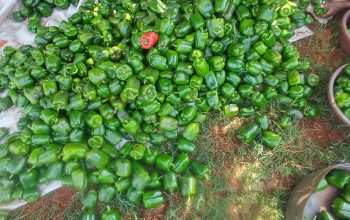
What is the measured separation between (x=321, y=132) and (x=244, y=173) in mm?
1100

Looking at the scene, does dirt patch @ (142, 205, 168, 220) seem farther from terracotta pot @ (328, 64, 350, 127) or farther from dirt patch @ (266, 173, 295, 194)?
terracotta pot @ (328, 64, 350, 127)

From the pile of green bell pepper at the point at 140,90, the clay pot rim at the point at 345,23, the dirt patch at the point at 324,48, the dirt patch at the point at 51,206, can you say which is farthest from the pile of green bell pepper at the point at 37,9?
the clay pot rim at the point at 345,23

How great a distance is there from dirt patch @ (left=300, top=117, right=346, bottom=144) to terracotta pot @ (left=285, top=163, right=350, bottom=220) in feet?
1.90

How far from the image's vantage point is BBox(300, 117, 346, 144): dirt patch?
4125mm

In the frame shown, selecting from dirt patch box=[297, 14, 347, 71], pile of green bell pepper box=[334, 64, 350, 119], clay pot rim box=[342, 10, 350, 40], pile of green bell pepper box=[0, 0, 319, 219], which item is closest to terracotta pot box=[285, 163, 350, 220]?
pile of green bell pepper box=[0, 0, 319, 219]

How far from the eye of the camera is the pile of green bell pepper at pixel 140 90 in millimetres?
3656

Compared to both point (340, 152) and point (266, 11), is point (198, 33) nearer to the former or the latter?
point (266, 11)

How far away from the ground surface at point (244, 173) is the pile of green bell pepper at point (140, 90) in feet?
0.49

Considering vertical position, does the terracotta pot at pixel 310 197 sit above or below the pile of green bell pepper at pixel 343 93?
below

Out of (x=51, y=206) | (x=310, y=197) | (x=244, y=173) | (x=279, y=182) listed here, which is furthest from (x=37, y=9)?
(x=310, y=197)

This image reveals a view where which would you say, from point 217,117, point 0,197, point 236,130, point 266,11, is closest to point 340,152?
point 236,130

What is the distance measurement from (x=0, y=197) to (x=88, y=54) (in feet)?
5.98

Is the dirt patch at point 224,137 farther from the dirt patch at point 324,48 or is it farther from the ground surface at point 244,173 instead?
the dirt patch at point 324,48

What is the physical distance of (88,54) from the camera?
402 cm
